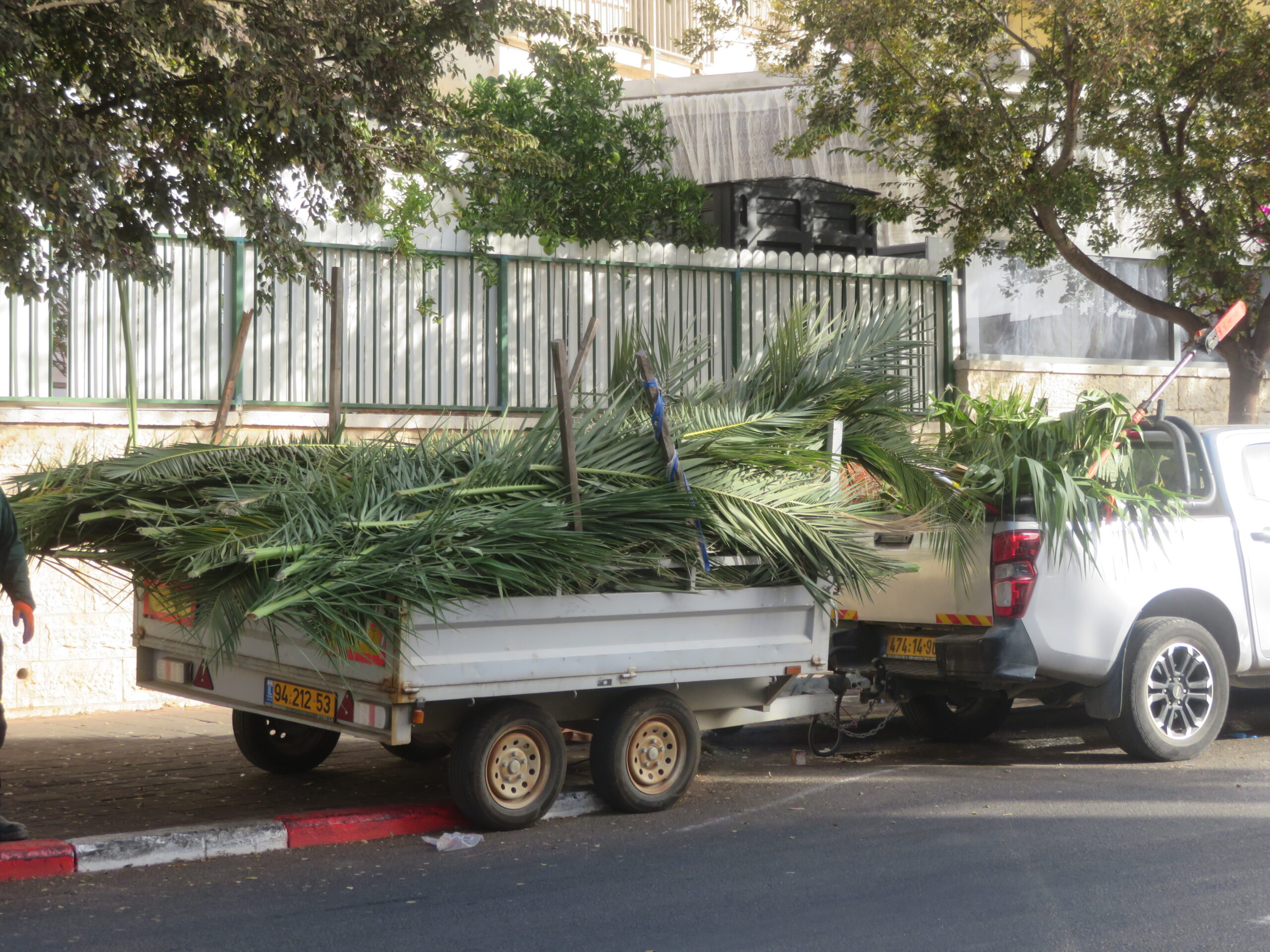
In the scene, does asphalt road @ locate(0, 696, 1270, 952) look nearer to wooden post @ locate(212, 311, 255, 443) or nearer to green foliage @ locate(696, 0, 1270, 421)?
wooden post @ locate(212, 311, 255, 443)

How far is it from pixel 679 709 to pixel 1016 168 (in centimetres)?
700

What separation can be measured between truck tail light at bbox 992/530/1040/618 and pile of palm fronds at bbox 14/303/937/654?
0.50 meters

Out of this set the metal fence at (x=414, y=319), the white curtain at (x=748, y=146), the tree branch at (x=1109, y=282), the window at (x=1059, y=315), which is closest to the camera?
the metal fence at (x=414, y=319)

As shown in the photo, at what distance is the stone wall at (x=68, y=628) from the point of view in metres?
9.51

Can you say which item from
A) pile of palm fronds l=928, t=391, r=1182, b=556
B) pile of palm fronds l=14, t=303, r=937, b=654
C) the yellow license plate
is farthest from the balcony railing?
the yellow license plate

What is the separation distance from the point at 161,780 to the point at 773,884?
366 centimetres

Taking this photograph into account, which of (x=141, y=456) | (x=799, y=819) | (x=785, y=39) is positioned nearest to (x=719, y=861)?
(x=799, y=819)

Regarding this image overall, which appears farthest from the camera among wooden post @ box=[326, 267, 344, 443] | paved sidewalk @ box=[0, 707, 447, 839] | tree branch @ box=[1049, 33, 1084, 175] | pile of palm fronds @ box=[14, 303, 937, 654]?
tree branch @ box=[1049, 33, 1084, 175]

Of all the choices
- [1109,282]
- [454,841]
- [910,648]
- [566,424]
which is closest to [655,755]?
[454,841]

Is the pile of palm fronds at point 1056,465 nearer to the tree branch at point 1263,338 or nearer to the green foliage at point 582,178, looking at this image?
the tree branch at point 1263,338

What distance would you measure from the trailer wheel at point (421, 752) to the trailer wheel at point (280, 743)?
1.22 feet

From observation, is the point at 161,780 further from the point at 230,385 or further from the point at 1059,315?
the point at 1059,315

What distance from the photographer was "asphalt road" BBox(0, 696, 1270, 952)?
473 centimetres

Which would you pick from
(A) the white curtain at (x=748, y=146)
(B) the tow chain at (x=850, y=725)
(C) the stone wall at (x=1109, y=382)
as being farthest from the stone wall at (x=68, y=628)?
(A) the white curtain at (x=748, y=146)
